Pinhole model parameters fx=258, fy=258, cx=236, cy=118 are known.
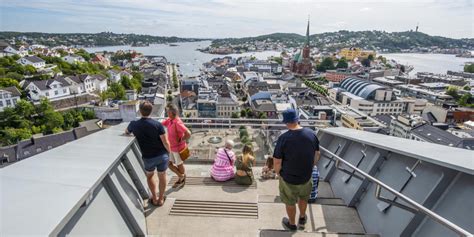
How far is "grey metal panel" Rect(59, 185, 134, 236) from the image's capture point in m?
1.94

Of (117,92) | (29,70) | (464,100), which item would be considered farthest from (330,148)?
(464,100)

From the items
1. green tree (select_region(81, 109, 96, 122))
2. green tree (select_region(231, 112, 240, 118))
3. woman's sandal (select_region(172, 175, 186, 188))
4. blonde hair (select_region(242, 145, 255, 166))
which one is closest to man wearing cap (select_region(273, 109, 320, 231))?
blonde hair (select_region(242, 145, 255, 166))

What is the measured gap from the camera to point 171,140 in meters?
4.26

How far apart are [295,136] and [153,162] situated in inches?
80.3

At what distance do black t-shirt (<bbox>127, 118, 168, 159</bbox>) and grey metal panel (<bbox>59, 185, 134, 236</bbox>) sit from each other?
99 cm

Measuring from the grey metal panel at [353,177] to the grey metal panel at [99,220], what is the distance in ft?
10.1

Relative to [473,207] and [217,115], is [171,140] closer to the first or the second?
[473,207]

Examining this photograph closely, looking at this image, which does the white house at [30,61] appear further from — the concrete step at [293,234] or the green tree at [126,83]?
the concrete step at [293,234]

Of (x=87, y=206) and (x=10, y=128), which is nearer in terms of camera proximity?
(x=87, y=206)

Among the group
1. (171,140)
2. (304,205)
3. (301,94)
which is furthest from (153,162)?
(301,94)

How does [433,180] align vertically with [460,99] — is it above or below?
above

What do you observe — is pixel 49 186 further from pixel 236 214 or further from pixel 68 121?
pixel 68 121

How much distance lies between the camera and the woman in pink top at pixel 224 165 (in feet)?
15.6

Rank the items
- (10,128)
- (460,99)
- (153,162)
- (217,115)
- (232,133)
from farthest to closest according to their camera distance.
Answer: (460,99)
(217,115)
(10,128)
(232,133)
(153,162)
